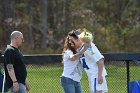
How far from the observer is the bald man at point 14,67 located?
8523 millimetres

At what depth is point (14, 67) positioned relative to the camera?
8.65 metres

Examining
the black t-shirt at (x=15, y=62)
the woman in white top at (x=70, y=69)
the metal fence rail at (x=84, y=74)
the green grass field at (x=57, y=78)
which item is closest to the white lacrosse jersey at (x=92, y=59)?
the woman in white top at (x=70, y=69)

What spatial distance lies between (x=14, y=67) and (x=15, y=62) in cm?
8

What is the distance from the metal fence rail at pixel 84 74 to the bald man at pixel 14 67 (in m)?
1.31

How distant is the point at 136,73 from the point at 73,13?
21.0 metres

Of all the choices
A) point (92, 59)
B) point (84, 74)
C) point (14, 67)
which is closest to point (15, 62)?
point (14, 67)

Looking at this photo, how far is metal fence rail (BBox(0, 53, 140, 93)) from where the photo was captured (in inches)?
401

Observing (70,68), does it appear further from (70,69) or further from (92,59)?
(92,59)

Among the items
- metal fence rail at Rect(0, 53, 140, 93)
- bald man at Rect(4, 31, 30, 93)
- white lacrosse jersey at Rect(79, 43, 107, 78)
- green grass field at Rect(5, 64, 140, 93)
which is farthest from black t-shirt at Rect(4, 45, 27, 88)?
green grass field at Rect(5, 64, 140, 93)

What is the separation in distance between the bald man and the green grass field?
84.3 inches

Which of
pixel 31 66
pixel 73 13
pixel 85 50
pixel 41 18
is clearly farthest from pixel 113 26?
pixel 85 50

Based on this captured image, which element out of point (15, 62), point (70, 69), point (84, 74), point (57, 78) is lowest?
point (57, 78)

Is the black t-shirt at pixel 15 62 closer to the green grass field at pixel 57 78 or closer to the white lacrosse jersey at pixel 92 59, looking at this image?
the white lacrosse jersey at pixel 92 59

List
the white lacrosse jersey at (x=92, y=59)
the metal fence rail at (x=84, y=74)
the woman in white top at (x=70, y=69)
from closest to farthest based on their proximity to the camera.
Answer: the white lacrosse jersey at (x=92, y=59)
the woman in white top at (x=70, y=69)
the metal fence rail at (x=84, y=74)
